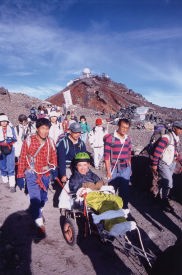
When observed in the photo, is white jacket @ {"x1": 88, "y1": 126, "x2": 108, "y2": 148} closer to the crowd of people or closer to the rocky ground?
the rocky ground

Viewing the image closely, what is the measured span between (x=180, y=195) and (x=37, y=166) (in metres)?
4.53

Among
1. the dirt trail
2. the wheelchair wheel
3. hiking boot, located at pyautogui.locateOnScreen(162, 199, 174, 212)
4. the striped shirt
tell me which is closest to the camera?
the dirt trail

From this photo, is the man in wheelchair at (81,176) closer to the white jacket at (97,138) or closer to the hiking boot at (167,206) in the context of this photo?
the hiking boot at (167,206)

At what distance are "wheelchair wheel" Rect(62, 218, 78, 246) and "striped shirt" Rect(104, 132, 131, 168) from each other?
5.34ft

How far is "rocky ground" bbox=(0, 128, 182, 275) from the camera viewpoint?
447 centimetres

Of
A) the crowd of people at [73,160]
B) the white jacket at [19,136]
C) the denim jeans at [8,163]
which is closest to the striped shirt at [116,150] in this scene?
the crowd of people at [73,160]

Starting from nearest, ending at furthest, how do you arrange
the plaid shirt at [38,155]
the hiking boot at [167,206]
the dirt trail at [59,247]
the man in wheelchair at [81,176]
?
the dirt trail at [59,247] < the man in wheelchair at [81,176] < the plaid shirt at [38,155] < the hiking boot at [167,206]

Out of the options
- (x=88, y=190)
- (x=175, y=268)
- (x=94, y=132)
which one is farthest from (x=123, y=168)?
(x=94, y=132)

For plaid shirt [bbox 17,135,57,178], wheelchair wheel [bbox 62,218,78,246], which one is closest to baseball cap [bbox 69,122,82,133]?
plaid shirt [bbox 17,135,57,178]

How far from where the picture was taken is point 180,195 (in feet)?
26.4

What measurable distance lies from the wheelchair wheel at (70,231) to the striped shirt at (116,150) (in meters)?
1.63

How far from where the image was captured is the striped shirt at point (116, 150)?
19.7 feet

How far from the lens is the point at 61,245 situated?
5.21 meters

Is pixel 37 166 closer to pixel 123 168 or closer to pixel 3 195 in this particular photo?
pixel 123 168
